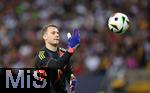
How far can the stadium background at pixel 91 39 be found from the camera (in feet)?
48.7

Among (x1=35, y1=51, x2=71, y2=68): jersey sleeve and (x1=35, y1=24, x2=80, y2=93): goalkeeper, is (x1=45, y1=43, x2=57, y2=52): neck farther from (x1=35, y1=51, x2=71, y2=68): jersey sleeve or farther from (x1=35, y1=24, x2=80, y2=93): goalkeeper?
(x1=35, y1=51, x2=71, y2=68): jersey sleeve

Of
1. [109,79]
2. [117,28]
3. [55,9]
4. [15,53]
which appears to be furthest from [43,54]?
[55,9]

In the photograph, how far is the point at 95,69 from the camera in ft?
50.6

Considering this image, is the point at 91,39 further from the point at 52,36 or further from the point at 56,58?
the point at 56,58

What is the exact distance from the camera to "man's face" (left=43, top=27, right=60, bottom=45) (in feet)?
31.3

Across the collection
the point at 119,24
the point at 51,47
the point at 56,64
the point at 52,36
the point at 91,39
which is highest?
the point at 119,24

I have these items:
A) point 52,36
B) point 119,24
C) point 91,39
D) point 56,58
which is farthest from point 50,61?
point 91,39

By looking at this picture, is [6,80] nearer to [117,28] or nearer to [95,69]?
[117,28]

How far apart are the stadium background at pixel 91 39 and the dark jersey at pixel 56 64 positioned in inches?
199

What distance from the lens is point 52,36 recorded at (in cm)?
958

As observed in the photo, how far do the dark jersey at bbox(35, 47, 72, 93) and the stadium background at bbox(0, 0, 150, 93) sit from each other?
16.6ft

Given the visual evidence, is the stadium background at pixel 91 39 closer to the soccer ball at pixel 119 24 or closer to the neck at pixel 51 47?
the soccer ball at pixel 119 24

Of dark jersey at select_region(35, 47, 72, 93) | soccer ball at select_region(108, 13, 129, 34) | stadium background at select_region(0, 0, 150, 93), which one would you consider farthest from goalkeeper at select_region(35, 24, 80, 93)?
stadium background at select_region(0, 0, 150, 93)

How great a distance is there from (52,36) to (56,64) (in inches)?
22.0
